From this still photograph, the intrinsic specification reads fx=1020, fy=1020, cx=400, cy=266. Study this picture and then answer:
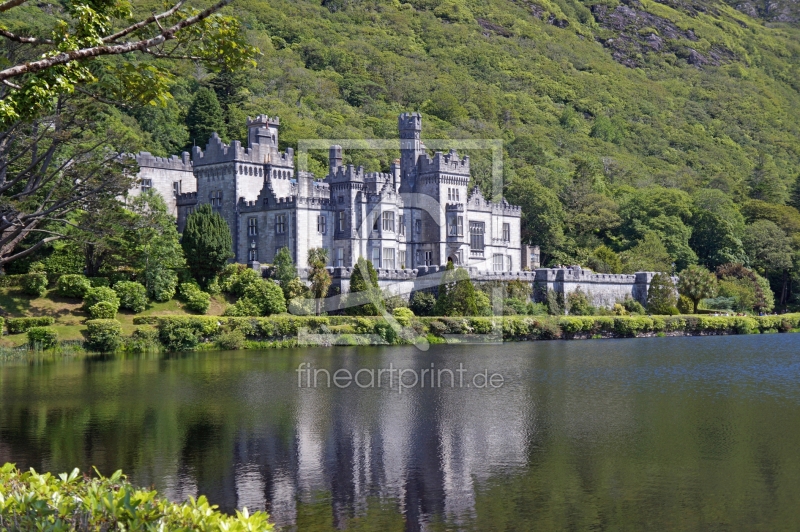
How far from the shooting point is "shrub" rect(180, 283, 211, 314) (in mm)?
57000

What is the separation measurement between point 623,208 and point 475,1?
102 m

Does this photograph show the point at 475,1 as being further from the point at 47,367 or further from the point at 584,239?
the point at 47,367

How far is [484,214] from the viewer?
76.3 metres

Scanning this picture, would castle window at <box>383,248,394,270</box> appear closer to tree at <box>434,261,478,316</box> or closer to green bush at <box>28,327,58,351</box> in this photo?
tree at <box>434,261,478,316</box>

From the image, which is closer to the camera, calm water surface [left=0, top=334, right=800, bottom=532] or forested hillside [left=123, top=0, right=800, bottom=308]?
calm water surface [left=0, top=334, right=800, bottom=532]

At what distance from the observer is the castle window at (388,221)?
68688mm

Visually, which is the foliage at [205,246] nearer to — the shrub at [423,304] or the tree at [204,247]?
the tree at [204,247]

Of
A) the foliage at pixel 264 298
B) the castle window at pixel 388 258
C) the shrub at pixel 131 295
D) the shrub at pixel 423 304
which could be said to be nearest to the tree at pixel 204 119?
the castle window at pixel 388 258

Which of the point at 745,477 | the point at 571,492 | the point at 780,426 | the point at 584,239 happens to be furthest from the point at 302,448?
the point at 584,239

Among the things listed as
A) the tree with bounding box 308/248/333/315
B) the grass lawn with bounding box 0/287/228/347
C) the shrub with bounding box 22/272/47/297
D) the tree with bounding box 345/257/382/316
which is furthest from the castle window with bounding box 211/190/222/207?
the shrub with bounding box 22/272/47/297

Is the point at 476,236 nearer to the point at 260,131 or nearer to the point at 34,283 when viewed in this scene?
the point at 260,131

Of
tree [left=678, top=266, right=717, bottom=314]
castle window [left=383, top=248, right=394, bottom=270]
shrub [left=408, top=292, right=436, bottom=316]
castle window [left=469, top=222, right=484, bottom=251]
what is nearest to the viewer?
shrub [left=408, top=292, right=436, bottom=316]

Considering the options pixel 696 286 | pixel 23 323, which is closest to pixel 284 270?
pixel 23 323

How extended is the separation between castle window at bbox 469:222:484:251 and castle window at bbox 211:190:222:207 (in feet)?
60.3
